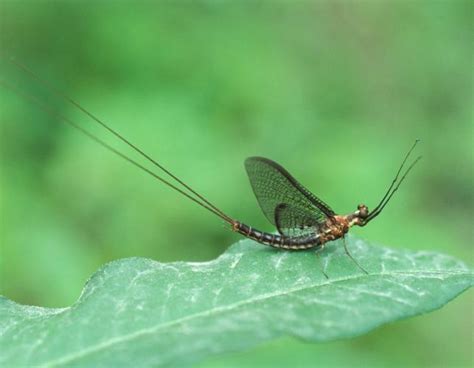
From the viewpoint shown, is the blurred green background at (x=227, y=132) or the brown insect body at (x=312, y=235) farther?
the blurred green background at (x=227, y=132)

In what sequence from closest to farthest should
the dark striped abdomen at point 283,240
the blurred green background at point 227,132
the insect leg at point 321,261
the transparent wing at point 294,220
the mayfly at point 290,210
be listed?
the insect leg at point 321,261 < the dark striped abdomen at point 283,240 < the mayfly at point 290,210 < the transparent wing at point 294,220 < the blurred green background at point 227,132

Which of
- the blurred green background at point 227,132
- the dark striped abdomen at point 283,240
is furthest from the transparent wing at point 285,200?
the blurred green background at point 227,132

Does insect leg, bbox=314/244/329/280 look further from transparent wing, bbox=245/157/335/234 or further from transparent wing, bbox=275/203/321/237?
transparent wing, bbox=245/157/335/234

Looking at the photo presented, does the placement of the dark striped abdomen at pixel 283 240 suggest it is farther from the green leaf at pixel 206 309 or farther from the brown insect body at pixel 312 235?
the green leaf at pixel 206 309

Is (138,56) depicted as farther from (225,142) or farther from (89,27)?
(225,142)

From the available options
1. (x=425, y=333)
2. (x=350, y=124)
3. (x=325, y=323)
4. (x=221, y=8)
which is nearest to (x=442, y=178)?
(x=350, y=124)

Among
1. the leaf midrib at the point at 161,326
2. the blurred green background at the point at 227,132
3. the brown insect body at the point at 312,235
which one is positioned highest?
the blurred green background at the point at 227,132

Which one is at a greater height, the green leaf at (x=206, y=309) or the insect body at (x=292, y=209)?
the insect body at (x=292, y=209)

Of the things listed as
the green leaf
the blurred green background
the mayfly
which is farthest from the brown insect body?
the blurred green background
